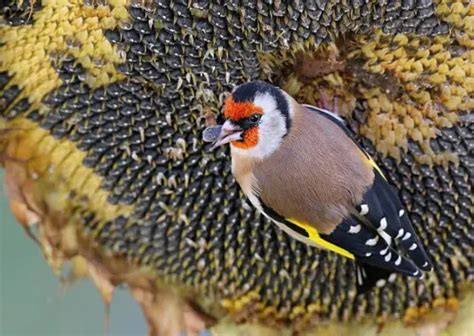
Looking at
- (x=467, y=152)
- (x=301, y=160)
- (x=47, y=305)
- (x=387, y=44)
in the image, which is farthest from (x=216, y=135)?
(x=47, y=305)

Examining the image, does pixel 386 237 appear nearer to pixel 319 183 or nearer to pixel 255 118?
pixel 319 183

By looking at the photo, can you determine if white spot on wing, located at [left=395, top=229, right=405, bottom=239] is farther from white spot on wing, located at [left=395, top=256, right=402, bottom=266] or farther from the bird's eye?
the bird's eye

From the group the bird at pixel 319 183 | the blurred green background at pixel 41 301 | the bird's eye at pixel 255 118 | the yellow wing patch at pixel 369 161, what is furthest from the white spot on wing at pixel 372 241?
the blurred green background at pixel 41 301

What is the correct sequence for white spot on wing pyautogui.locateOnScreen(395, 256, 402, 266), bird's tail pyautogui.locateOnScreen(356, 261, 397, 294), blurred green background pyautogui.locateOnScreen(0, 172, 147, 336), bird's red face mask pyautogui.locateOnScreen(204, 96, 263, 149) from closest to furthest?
1. bird's red face mask pyautogui.locateOnScreen(204, 96, 263, 149)
2. white spot on wing pyautogui.locateOnScreen(395, 256, 402, 266)
3. bird's tail pyautogui.locateOnScreen(356, 261, 397, 294)
4. blurred green background pyautogui.locateOnScreen(0, 172, 147, 336)

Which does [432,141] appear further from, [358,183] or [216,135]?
[216,135]

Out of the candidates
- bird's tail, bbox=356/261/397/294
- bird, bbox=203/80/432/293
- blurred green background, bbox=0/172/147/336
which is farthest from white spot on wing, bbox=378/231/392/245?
blurred green background, bbox=0/172/147/336

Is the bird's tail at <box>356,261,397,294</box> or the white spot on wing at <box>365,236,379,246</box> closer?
the white spot on wing at <box>365,236,379,246</box>

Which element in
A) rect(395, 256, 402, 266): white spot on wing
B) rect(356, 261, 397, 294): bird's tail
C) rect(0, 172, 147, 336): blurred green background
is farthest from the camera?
rect(0, 172, 147, 336): blurred green background
